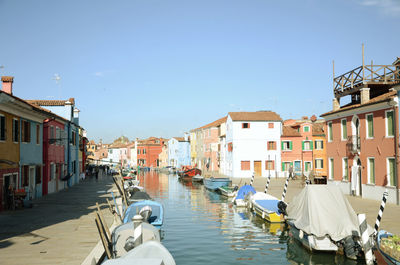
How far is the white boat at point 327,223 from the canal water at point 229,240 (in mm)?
413

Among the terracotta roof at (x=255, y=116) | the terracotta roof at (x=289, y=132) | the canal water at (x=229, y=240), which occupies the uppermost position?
the terracotta roof at (x=255, y=116)

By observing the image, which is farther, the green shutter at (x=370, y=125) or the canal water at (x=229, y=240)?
the green shutter at (x=370, y=125)

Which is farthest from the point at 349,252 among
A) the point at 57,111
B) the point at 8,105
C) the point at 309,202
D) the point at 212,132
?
the point at 212,132

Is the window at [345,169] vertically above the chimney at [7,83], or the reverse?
the chimney at [7,83]

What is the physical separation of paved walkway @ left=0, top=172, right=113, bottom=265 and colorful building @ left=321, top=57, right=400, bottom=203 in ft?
55.3

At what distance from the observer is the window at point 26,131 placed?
23.3 metres

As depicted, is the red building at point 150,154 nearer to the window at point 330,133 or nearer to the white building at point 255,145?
the white building at point 255,145

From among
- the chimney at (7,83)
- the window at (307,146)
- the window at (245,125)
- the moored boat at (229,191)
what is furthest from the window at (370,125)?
the window at (307,146)

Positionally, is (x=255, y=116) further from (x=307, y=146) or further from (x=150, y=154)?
(x=150, y=154)

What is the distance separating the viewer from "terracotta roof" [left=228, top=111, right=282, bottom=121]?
52000 millimetres

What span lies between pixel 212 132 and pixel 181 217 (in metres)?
47.1

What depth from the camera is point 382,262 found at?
1123cm

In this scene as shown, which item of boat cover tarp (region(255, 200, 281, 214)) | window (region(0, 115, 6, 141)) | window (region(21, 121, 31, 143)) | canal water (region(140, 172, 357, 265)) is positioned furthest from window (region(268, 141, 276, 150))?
window (region(0, 115, 6, 141))

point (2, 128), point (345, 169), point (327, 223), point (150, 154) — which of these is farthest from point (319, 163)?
point (150, 154)
